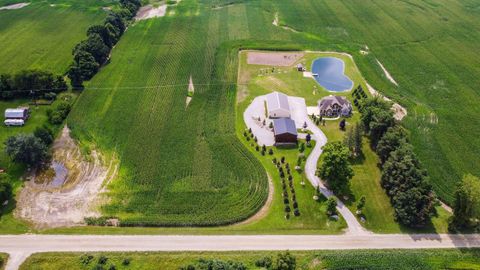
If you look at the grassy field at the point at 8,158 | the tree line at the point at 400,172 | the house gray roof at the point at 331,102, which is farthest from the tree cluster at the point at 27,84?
the tree line at the point at 400,172

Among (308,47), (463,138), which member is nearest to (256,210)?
(463,138)

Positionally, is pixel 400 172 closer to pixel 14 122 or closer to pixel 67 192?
pixel 67 192

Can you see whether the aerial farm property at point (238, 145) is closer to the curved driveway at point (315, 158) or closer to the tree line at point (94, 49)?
the curved driveway at point (315, 158)

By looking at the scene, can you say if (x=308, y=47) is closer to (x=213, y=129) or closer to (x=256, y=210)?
(x=213, y=129)

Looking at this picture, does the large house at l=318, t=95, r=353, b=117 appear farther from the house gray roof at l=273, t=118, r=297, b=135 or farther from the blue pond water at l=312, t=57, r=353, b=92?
the blue pond water at l=312, t=57, r=353, b=92

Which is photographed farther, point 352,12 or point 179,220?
point 352,12
